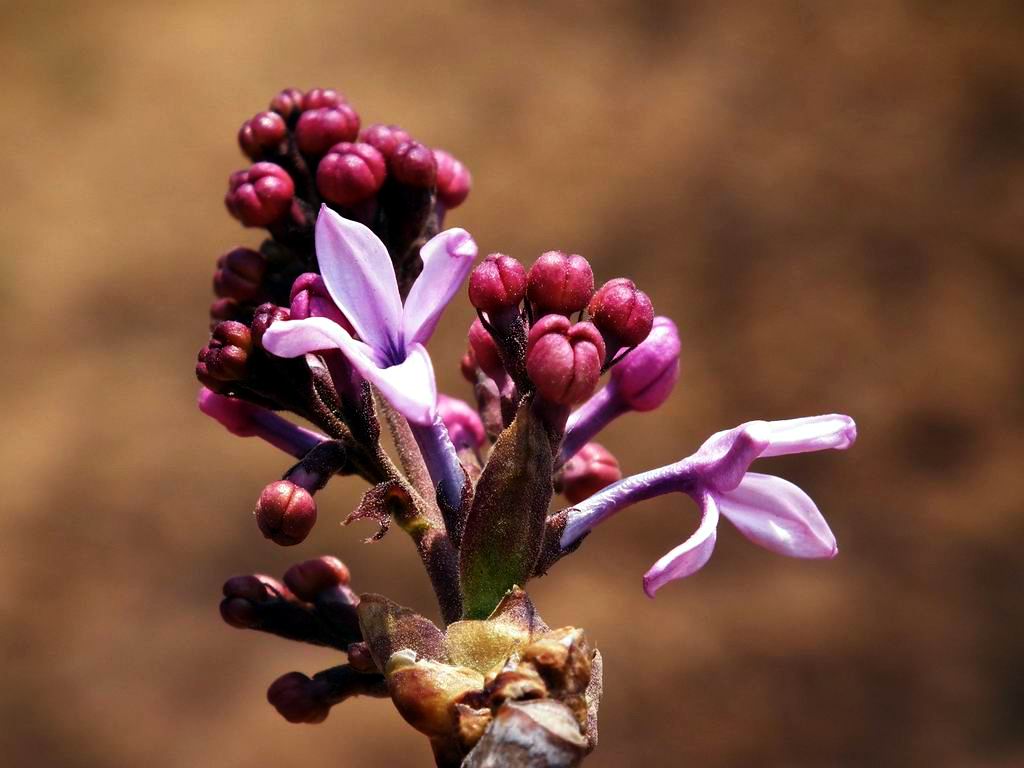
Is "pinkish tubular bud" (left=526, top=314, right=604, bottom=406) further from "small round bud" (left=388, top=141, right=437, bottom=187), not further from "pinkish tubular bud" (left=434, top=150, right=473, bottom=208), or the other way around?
"pinkish tubular bud" (left=434, top=150, right=473, bottom=208)

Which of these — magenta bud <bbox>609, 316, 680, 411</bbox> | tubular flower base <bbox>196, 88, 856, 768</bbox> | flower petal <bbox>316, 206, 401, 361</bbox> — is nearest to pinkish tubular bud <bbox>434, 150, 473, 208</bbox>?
tubular flower base <bbox>196, 88, 856, 768</bbox>

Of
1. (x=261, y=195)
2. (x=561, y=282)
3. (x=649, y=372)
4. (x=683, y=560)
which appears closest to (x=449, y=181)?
(x=261, y=195)

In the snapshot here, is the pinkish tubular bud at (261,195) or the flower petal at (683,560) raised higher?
the pinkish tubular bud at (261,195)

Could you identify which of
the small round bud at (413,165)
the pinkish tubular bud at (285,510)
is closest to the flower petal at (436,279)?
the pinkish tubular bud at (285,510)

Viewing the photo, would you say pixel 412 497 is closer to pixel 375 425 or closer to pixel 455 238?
pixel 375 425

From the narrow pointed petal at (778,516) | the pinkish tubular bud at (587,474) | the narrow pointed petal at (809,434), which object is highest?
the narrow pointed petal at (809,434)

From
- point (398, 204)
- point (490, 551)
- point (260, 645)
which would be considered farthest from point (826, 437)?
point (260, 645)

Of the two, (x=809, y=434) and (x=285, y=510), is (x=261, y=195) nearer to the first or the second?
(x=285, y=510)

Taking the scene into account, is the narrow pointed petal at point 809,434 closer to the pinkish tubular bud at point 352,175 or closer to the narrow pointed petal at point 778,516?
the narrow pointed petal at point 778,516
